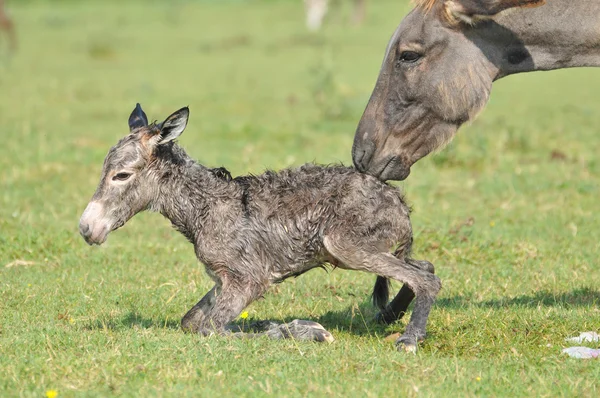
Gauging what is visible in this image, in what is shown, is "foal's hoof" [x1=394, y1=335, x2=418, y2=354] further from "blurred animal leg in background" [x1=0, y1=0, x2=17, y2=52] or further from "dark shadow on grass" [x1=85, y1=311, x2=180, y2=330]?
"blurred animal leg in background" [x1=0, y1=0, x2=17, y2=52]

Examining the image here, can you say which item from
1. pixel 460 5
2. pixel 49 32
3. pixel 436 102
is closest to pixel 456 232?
pixel 436 102

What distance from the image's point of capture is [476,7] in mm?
6016

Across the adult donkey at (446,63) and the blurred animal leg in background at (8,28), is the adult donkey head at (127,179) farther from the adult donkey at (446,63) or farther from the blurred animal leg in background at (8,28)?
the blurred animal leg in background at (8,28)

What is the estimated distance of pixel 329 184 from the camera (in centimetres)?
610

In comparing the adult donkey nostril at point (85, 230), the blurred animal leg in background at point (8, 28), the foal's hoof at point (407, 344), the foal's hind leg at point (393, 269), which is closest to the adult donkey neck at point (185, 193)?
the adult donkey nostril at point (85, 230)

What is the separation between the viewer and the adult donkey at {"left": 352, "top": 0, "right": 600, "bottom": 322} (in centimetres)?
634

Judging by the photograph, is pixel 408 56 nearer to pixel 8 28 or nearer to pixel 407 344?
pixel 407 344

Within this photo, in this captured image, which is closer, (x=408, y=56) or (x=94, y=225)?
(x=94, y=225)

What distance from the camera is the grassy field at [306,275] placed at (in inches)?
200

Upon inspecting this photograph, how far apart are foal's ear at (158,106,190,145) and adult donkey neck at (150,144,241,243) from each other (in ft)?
0.57

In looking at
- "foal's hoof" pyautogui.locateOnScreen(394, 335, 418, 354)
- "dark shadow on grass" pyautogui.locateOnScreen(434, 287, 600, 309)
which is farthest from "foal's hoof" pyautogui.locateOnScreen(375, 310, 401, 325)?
"foal's hoof" pyautogui.locateOnScreen(394, 335, 418, 354)

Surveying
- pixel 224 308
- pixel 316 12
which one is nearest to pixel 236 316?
pixel 224 308

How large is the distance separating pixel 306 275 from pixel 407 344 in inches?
93.4

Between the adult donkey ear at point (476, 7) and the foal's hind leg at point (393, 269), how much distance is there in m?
1.67
